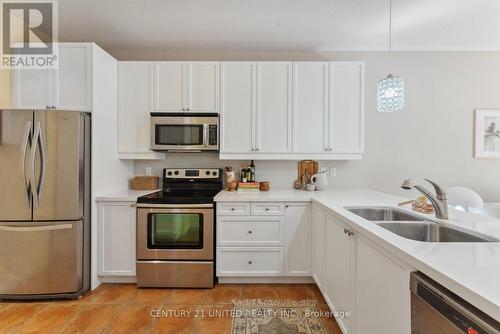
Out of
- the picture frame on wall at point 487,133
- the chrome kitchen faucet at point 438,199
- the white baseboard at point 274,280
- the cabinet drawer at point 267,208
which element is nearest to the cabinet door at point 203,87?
the cabinet drawer at point 267,208

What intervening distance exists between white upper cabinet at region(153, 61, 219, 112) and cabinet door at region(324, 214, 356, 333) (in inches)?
71.1

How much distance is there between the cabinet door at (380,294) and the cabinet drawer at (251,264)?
107 centimetres

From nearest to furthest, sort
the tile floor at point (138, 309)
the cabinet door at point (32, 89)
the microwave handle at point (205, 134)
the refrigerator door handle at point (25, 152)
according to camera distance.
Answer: the tile floor at point (138, 309)
the refrigerator door handle at point (25, 152)
the cabinet door at point (32, 89)
the microwave handle at point (205, 134)

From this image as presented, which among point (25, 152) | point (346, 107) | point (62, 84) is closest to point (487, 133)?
point (346, 107)

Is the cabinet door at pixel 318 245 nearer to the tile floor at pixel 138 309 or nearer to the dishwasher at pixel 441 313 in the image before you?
the tile floor at pixel 138 309

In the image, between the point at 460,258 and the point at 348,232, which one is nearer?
the point at 460,258

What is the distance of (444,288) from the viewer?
813 millimetres

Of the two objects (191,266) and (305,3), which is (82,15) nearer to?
(305,3)

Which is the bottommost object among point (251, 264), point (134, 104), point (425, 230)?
point (251, 264)

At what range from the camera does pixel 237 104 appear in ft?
9.11

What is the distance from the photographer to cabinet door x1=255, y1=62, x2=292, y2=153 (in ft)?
9.11

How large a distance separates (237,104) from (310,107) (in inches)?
32.6

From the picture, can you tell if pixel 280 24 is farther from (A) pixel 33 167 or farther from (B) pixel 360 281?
(A) pixel 33 167

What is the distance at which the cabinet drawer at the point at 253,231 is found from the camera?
7.89ft
